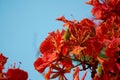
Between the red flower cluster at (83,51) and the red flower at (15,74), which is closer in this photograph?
the red flower cluster at (83,51)

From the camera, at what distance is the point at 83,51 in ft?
3.98

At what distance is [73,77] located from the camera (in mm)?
1325

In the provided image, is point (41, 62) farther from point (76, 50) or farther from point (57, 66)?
point (76, 50)

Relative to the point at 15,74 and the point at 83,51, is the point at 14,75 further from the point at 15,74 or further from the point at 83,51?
the point at 83,51

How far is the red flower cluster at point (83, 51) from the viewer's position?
115cm

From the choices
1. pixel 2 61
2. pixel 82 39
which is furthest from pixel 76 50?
pixel 2 61

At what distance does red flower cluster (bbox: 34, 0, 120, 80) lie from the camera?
45.2 inches

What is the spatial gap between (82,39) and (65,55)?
11 centimetres

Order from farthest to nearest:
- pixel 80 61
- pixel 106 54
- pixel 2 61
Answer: pixel 2 61
pixel 80 61
pixel 106 54

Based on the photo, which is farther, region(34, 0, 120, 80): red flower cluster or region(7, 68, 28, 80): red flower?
region(7, 68, 28, 80): red flower

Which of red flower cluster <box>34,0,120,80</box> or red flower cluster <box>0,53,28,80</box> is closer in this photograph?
red flower cluster <box>34,0,120,80</box>

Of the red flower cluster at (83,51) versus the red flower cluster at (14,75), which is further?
the red flower cluster at (14,75)

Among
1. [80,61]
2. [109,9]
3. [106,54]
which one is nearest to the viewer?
[106,54]

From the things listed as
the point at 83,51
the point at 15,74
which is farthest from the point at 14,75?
the point at 83,51
